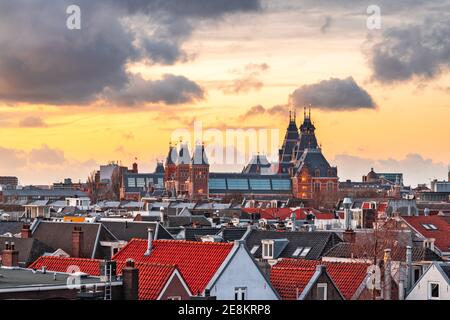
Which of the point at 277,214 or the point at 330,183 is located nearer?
the point at 277,214

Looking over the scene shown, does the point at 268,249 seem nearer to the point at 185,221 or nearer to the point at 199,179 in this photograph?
the point at 185,221

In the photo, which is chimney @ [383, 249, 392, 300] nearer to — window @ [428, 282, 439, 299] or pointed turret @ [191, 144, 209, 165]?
window @ [428, 282, 439, 299]

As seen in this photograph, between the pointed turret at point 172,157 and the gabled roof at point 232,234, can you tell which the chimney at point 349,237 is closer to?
the gabled roof at point 232,234

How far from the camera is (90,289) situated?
1617 centimetres

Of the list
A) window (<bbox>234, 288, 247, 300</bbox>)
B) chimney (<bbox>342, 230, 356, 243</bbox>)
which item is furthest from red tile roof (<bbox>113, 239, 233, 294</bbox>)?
chimney (<bbox>342, 230, 356, 243</bbox>)

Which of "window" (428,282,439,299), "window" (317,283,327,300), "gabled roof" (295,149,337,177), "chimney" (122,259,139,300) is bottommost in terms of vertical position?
Result: "window" (428,282,439,299)

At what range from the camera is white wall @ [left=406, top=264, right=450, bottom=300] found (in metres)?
23.4

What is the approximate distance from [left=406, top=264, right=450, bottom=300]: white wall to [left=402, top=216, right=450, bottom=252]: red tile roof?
1869cm

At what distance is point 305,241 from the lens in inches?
1403

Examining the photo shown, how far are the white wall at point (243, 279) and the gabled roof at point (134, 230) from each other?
19.0 metres
